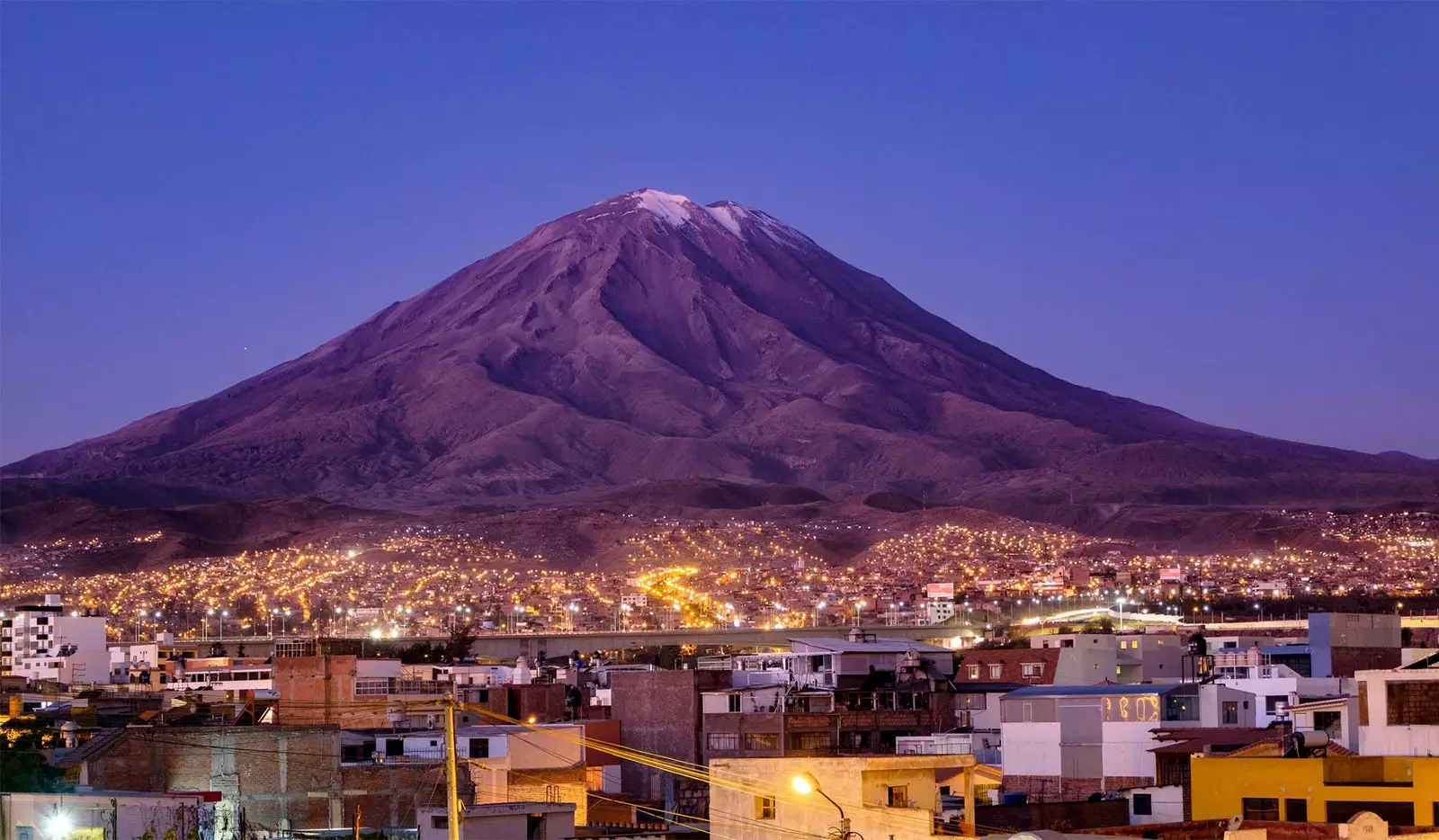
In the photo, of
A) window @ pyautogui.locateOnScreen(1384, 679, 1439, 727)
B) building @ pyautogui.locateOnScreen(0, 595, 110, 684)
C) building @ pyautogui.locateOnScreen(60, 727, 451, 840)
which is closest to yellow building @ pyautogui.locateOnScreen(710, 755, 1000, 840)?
window @ pyautogui.locateOnScreen(1384, 679, 1439, 727)

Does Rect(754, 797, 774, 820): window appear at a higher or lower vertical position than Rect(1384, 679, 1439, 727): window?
lower

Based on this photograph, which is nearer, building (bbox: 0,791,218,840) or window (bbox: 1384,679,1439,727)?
window (bbox: 1384,679,1439,727)

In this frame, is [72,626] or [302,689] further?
[72,626]

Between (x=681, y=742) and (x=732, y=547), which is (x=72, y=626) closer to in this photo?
(x=681, y=742)

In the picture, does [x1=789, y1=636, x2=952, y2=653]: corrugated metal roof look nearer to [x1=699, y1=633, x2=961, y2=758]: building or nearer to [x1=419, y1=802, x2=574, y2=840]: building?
[x1=699, y1=633, x2=961, y2=758]: building

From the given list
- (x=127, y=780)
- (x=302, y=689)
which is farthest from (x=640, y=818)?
(x=302, y=689)

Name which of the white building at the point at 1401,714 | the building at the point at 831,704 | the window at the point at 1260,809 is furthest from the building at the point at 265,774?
the white building at the point at 1401,714

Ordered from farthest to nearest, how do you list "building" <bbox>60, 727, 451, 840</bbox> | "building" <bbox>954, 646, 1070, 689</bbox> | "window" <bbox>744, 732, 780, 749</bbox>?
"building" <bbox>954, 646, 1070, 689</bbox> → "window" <bbox>744, 732, 780, 749</bbox> → "building" <bbox>60, 727, 451, 840</bbox>
